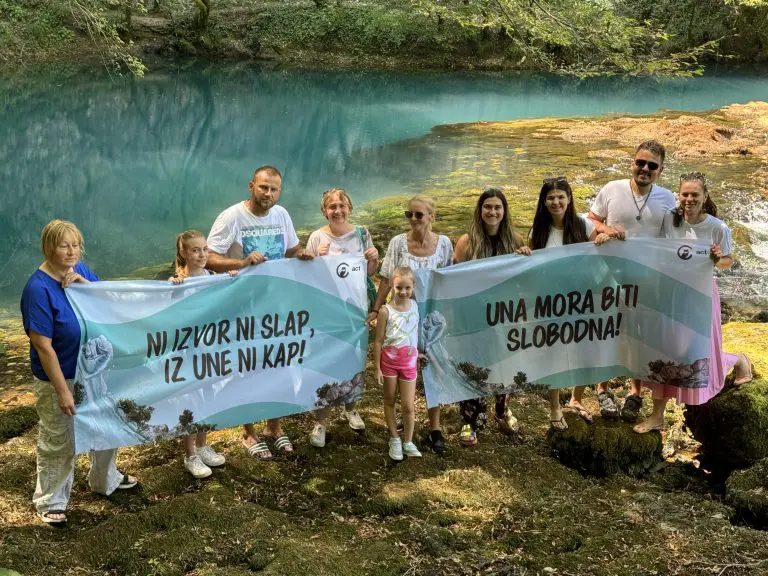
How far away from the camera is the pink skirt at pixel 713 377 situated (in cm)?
501

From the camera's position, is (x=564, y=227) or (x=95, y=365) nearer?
(x=95, y=365)

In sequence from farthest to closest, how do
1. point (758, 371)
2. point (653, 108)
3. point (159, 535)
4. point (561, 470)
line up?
1. point (653, 108)
2. point (758, 371)
3. point (561, 470)
4. point (159, 535)

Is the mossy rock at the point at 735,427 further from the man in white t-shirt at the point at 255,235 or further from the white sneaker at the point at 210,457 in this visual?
the white sneaker at the point at 210,457

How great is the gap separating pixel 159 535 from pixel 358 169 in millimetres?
13751

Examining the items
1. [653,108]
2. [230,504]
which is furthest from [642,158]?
[653,108]

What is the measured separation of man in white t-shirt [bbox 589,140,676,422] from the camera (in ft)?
16.2

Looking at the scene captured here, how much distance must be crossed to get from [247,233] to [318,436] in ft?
4.90

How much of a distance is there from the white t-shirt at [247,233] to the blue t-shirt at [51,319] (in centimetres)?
95

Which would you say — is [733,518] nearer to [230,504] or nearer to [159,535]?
[230,504]

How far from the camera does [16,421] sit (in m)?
5.45

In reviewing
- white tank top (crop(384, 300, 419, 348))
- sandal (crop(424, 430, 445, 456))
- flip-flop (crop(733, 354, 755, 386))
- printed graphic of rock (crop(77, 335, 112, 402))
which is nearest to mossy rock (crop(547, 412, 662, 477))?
flip-flop (crop(733, 354, 755, 386))

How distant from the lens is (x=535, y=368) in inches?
202

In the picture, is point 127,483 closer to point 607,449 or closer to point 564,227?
point 607,449

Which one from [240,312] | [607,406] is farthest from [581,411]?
[240,312]
